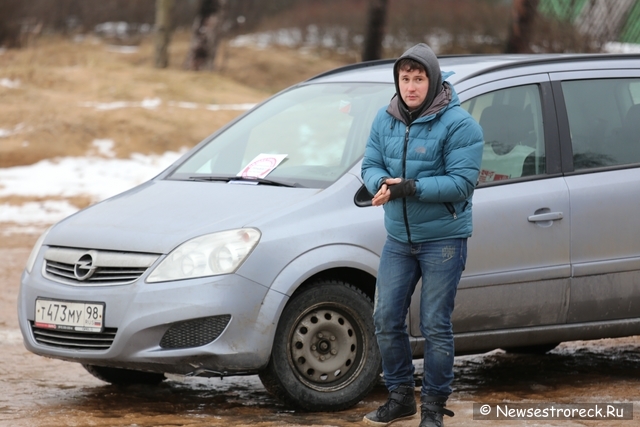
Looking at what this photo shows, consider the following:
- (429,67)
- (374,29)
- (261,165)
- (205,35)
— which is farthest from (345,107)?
(205,35)

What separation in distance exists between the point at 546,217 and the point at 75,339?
2.31 metres

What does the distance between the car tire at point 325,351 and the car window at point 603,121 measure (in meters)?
1.45

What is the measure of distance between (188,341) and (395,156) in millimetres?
1213

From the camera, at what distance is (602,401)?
544cm

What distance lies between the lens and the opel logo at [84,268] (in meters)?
5.05

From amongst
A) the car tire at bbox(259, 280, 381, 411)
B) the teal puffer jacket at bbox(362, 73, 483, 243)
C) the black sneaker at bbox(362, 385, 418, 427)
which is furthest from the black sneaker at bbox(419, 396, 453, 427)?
the teal puffer jacket at bbox(362, 73, 483, 243)

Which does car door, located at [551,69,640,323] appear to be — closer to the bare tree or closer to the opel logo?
the opel logo

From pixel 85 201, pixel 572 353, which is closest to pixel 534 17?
pixel 85 201

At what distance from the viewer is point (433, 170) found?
15.1 ft

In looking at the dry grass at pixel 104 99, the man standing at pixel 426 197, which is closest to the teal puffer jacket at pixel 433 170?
the man standing at pixel 426 197

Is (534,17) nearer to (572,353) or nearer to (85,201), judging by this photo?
(85,201)

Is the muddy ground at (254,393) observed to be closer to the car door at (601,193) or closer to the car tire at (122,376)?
the car tire at (122,376)

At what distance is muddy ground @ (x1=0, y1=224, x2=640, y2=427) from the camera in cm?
505

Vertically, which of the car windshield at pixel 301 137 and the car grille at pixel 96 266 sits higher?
the car windshield at pixel 301 137
